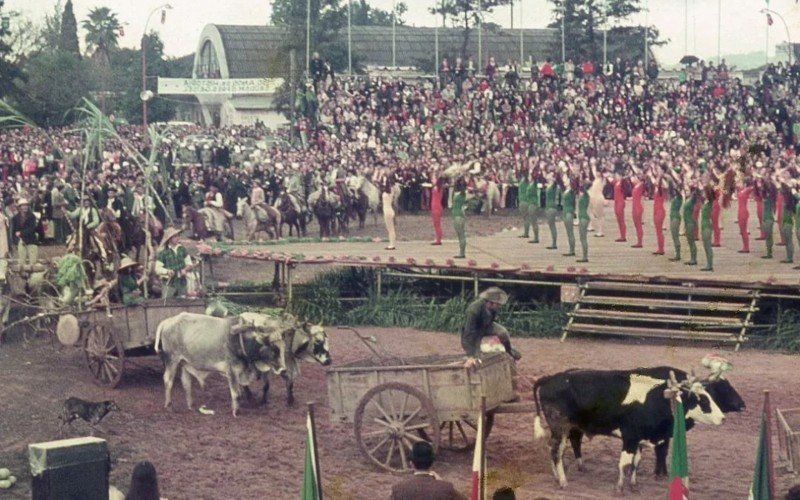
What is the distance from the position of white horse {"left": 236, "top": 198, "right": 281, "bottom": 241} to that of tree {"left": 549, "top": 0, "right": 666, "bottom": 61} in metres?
6.72

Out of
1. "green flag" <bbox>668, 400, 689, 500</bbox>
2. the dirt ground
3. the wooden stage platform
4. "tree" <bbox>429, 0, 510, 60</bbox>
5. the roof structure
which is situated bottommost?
the dirt ground

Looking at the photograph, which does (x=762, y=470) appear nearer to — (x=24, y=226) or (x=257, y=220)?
(x=24, y=226)

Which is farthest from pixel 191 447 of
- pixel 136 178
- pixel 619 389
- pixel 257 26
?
pixel 136 178

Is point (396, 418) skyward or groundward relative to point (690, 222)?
groundward

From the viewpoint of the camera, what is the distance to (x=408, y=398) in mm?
11703

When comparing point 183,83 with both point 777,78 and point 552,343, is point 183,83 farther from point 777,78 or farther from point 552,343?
point 777,78

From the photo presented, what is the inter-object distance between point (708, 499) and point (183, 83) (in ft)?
42.6

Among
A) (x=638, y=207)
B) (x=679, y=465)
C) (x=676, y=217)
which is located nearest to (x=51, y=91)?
(x=638, y=207)

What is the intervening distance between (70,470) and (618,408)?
6044mm

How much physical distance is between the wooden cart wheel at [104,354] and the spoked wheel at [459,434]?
418 cm

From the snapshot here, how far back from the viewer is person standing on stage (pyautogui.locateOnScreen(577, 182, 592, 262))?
2025 cm

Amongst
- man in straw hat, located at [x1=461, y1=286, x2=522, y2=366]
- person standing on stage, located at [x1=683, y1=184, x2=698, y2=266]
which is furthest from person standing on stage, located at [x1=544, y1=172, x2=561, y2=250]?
man in straw hat, located at [x1=461, y1=286, x2=522, y2=366]

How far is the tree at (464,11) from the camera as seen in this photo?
71.6 ft

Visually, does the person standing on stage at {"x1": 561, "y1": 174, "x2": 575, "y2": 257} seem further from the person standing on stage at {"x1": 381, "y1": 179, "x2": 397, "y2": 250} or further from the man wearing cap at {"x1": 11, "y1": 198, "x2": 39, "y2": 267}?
the man wearing cap at {"x1": 11, "y1": 198, "x2": 39, "y2": 267}
